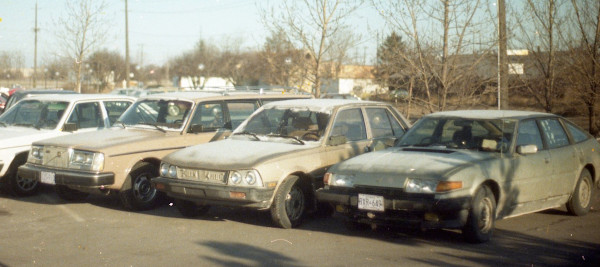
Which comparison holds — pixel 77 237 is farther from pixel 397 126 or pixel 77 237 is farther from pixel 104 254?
pixel 397 126

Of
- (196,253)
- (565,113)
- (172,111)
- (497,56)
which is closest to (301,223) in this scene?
(196,253)

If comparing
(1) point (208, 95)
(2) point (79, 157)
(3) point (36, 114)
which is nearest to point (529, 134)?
(1) point (208, 95)

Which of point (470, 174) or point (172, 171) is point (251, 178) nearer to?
point (172, 171)

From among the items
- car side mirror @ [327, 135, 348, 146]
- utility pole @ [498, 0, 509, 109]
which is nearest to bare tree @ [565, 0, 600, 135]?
utility pole @ [498, 0, 509, 109]

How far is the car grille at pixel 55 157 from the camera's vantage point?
8773 millimetres

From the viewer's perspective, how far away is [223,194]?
7.22 metres

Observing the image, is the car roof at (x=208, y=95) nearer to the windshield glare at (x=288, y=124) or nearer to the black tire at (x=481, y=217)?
the windshield glare at (x=288, y=124)

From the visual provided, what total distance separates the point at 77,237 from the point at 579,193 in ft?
20.2

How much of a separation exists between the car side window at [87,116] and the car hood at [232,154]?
3482mm

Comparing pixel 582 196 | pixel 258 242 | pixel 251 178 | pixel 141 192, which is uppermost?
pixel 251 178

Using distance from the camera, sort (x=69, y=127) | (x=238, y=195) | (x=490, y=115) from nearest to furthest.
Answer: (x=238, y=195) → (x=490, y=115) → (x=69, y=127)

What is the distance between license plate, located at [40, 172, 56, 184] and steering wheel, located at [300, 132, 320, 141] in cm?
343

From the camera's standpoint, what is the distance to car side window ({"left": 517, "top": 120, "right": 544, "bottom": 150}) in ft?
24.8

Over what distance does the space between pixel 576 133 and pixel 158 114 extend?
6.00 m
